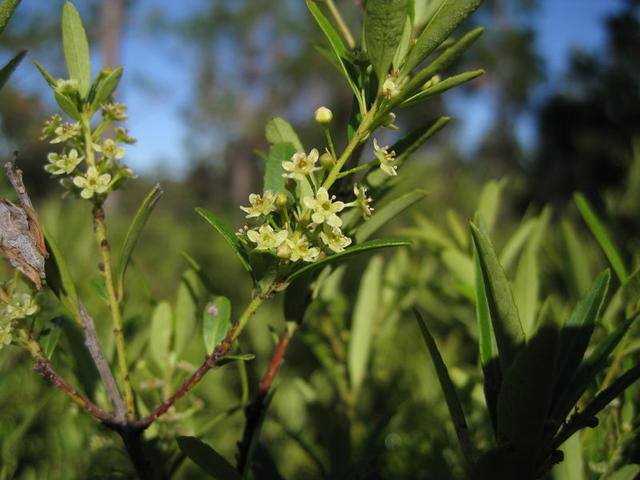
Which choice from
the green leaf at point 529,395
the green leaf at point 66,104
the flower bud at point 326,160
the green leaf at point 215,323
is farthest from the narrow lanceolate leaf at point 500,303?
the green leaf at point 66,104

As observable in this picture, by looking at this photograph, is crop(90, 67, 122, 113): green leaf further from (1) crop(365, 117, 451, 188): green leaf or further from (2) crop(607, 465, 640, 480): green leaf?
(2) crop(607, 465, 640, 480): green leaf

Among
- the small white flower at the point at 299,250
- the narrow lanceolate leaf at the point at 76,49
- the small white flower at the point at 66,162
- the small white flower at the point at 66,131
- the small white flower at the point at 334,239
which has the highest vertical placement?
the narrow lanceolate leaf at the point at 76,49

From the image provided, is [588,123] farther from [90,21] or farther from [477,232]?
[477,232]

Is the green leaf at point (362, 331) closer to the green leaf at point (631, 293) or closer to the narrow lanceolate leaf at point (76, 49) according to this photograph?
the green leaf at point (631, 293)

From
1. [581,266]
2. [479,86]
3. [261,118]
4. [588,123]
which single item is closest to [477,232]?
[581,266]

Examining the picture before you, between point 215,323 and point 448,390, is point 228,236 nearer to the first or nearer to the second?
point 215,323

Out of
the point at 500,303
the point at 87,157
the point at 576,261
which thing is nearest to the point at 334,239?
the point at 500,303
